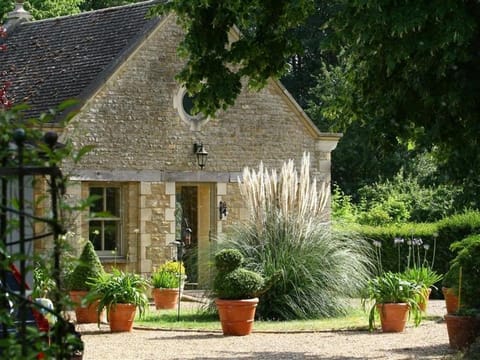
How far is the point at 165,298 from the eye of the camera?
61.1 feet

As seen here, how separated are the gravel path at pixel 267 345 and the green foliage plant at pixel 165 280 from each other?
10.4 feet

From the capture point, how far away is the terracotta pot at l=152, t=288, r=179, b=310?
18578 millimetres

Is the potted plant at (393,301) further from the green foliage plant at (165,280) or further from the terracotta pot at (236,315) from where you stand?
the green foliage plant at (165,280)

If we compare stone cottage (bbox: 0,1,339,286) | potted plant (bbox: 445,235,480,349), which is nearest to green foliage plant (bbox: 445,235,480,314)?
potted plant (bbox: 445,235,480,349)

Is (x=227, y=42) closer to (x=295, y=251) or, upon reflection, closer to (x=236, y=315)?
(x=236, y=315)

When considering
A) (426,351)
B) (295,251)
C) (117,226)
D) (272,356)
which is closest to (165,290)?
(295,251)

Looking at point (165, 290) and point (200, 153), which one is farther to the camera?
point (200, 153)

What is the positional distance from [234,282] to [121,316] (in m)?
1.59

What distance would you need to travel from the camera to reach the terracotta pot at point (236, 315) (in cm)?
1444

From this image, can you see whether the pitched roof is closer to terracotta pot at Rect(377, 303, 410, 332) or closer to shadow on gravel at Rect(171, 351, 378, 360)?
terracotta pot at Rect(377, 303, 410, 332)

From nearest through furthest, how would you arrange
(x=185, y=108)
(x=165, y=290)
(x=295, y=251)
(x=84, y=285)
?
1. (x=84, y=285)
2. (x=295, y=251)
3. (x=165, y=290)
4. (x=185, y=108)

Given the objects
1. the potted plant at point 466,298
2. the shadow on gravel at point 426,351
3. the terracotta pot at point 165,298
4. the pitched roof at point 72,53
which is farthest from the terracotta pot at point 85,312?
the pitched roof at point 72,53

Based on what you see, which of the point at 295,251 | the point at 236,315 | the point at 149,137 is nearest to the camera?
the point at 236,315

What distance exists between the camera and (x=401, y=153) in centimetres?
3538
